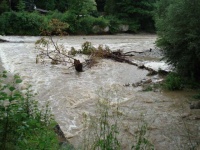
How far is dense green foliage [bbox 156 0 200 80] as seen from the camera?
11328 millimetres

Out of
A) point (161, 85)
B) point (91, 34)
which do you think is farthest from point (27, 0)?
point (161, 85)

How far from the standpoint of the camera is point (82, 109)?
9453 millimetres

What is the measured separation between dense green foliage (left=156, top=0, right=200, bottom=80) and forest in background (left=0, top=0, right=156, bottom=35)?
15.8 metres

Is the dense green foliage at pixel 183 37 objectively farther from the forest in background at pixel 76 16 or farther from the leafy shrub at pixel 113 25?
the leafy shrub at pixel 113 25

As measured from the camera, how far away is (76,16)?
33094mm

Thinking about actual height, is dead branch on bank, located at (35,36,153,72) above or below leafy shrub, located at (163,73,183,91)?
above

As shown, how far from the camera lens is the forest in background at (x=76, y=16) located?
3105 cm

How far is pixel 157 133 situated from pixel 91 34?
26732 mm

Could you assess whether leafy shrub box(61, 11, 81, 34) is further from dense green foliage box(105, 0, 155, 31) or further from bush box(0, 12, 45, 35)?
dense green foliage box(105, 0, 155, 31)

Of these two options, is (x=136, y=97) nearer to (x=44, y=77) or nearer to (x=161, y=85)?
(x=161, y=85)

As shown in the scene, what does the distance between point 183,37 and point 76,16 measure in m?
22.5

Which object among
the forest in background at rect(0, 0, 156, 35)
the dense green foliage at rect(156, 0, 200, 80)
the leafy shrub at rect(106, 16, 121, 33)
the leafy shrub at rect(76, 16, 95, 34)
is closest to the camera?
the dense green foliage at rect(156, 0, 200, 80)

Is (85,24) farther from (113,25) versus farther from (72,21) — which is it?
(113,25)

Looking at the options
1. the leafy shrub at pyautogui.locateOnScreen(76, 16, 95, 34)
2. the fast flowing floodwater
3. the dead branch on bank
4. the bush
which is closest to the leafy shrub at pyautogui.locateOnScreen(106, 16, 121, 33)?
the leafy shrub at pyautogui.locateOnScreen(76, 16, 95, 34)
